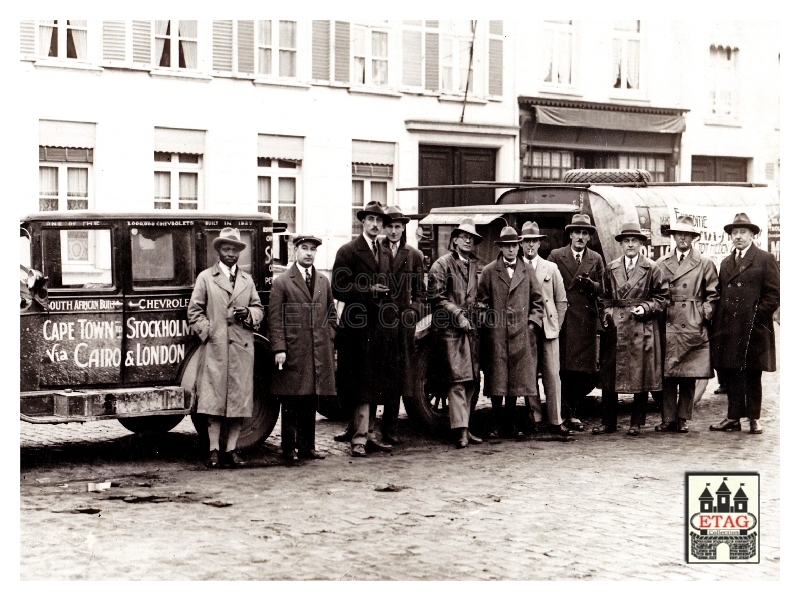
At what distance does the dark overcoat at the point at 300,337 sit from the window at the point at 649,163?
10926mm

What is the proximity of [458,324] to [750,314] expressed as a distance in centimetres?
274

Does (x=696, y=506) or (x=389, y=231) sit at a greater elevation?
(x=389, y=231)

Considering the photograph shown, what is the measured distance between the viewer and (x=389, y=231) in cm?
990

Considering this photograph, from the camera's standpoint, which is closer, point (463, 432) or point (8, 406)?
point (8, 406)

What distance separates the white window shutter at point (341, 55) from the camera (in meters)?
16.2

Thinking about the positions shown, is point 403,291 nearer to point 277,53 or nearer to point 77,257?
point 77,257

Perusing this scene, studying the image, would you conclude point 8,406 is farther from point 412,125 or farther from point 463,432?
point 412,125

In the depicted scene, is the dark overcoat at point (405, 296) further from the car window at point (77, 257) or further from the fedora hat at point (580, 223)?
the car window at point (77, 257)

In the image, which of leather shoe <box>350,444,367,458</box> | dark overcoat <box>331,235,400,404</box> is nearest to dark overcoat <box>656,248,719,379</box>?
dark overcoat <box>331,235,400,404</box>

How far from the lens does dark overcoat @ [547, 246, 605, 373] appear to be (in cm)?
1088

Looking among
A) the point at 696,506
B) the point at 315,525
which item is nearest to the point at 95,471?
the point at 315,525

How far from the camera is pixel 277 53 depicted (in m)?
16.5

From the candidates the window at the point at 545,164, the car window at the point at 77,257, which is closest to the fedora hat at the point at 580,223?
the car window at the point at 77,257

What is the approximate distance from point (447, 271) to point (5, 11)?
4.30 metres
